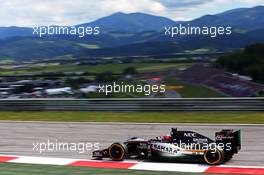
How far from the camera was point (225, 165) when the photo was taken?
8.66 meters

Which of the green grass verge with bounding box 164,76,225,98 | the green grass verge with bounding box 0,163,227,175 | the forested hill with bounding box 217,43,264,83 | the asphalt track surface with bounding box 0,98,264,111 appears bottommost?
the green grass verge with bounding box 0,163,227,175

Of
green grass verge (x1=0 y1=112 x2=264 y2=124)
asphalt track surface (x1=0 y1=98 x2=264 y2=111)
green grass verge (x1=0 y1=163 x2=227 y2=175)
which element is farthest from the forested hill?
green grass verge (x1=0 y1=163 x2=227 y2=175)

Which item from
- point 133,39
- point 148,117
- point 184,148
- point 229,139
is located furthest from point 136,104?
point 229,139

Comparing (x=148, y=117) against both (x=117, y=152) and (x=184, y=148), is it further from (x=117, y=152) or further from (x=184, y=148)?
(x=184, y=148)

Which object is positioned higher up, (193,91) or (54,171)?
(193,91)

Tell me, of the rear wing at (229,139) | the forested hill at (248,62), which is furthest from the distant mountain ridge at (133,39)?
the rear wing at (229,139)

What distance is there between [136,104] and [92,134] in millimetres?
5675

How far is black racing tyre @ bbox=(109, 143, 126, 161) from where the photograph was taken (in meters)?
9.31

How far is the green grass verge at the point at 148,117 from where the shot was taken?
16094 mm

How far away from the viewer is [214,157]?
28.3 ft

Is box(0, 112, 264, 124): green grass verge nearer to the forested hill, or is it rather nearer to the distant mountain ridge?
the distant mountain ridge

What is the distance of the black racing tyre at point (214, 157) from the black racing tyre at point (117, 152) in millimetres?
1631

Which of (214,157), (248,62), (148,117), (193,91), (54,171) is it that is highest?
(248,62)

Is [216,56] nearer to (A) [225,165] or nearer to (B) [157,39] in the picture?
(B) [157,39]
